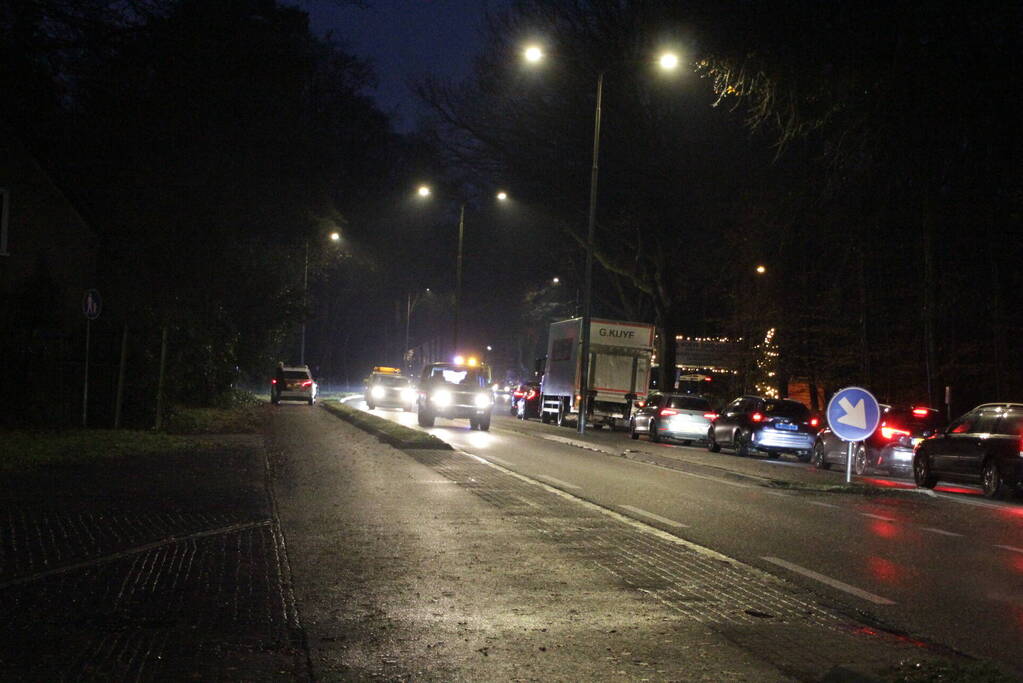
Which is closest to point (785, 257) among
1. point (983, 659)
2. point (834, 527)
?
point (834, 527)

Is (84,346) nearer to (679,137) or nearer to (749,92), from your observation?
(749,92)

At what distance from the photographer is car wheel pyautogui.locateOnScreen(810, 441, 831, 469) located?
24.6m

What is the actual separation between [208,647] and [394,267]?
6391 cm

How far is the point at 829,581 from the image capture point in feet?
29.5

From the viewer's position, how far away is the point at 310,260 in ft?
146

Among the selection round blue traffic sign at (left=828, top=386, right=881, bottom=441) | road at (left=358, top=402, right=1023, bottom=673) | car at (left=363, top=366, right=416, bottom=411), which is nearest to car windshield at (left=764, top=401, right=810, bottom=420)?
road at (left=358, top=402, right=1023, bottom=673)

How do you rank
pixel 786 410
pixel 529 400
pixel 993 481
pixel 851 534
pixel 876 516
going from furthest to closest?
1. pixel 529 400
2. pixel 786 410
3. pixel 993 481
4. pixel 876 516
5. pixel 851 534

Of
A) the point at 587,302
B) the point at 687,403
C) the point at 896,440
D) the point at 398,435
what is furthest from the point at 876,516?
the point at 587,302

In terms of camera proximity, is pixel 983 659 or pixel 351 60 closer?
pixel 983 659

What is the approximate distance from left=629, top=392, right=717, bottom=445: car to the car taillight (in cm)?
1007

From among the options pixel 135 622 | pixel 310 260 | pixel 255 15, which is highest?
pixel 255 15

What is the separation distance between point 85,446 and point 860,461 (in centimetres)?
1432

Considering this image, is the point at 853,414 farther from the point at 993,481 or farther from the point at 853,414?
the point at 993,481

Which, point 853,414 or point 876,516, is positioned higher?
point 853,414
